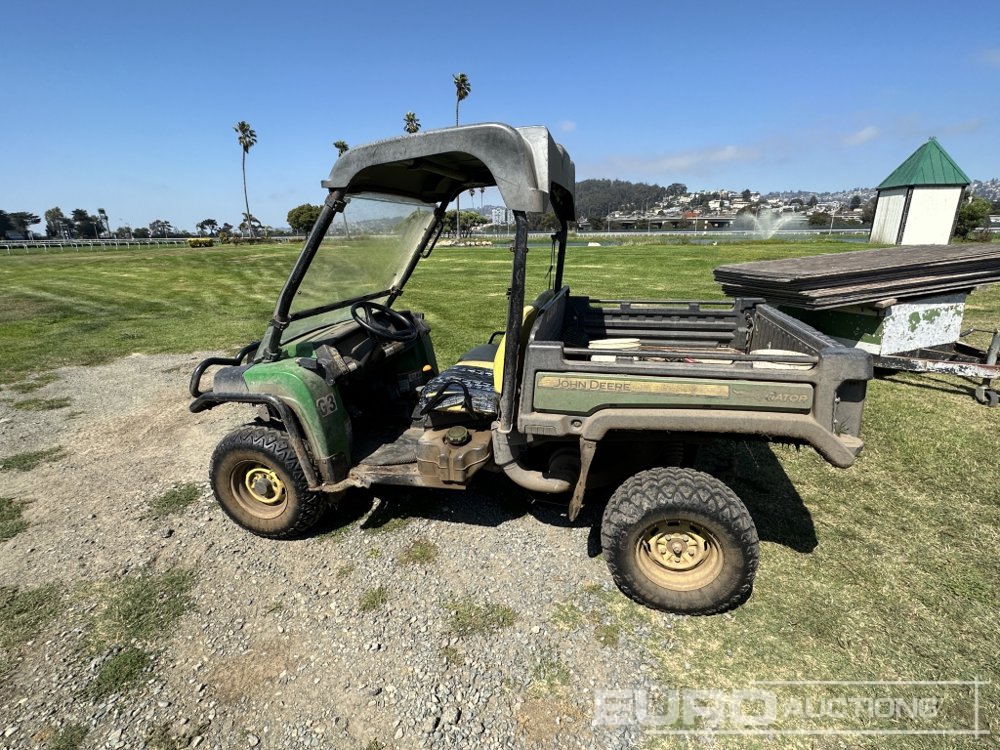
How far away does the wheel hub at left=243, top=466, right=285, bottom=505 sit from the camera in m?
3.55

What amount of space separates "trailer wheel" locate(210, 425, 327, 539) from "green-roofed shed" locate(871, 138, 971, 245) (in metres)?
35.4

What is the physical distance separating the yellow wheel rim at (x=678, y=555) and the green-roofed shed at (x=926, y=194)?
34234 mm

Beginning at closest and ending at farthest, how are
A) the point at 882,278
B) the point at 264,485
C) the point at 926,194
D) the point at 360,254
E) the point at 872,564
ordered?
the point at 872,564
the point at 264,485
the point at 360,254
the point at 882,278
the point at 926,194

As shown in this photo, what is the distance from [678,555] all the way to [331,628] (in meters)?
1.95

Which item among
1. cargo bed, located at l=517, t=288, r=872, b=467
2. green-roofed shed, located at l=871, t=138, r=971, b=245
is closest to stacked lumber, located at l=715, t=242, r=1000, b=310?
cargo bed, located at l=517, t=288, r=872, b=467

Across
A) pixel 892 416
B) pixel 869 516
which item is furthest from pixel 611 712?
pixel 892 416

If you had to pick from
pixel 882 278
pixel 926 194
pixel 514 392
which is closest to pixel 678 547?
pixel 514 392

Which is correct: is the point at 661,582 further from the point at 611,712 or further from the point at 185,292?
the point at 185,292

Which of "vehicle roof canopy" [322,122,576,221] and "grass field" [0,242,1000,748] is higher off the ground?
"vehicle roof canopy" [322,122,576,221]

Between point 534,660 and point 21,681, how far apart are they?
→ 2.50 meters

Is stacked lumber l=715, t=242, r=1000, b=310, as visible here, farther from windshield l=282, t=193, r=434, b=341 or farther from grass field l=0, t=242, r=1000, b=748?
windshield l=282, t=193, r=434, b=341

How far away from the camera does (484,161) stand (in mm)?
2637
